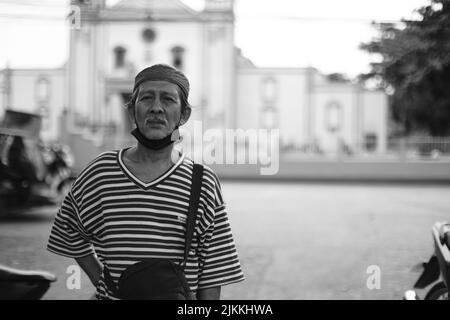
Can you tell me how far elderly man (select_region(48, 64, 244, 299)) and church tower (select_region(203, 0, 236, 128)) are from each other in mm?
25169

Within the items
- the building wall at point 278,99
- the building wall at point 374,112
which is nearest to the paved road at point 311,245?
the building wall at point 278,99

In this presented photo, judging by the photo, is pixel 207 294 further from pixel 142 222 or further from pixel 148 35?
pixel 148 35

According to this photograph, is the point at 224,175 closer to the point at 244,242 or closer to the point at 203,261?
the point at 244,242

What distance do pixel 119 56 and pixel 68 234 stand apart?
26986 mm

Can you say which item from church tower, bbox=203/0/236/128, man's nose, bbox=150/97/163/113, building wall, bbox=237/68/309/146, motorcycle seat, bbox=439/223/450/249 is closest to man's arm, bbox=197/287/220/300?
man's nose, bbox=150/97/163/113

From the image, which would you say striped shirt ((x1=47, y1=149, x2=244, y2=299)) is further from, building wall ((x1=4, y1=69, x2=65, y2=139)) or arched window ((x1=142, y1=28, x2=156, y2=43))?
arched window ((x1=142, y1=28, x2=156, y2=43))

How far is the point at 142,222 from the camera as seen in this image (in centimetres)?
156

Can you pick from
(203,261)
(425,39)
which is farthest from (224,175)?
(203,261)

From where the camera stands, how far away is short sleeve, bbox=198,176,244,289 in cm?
168

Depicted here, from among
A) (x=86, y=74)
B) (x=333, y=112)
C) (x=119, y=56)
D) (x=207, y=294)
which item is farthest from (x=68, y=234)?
(x=333, y=112)

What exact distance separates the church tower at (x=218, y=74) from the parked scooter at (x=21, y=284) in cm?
2457

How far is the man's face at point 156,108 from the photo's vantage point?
1607mm

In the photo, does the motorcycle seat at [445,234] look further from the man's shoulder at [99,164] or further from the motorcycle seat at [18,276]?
the motorcycle seat at [18,276]
